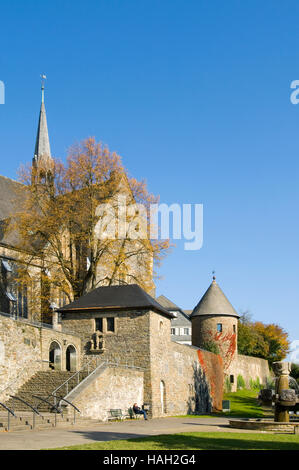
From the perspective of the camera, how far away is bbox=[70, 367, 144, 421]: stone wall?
24.7m

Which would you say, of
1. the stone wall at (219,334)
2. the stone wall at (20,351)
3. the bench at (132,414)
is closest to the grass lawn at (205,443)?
the stone wall at (20,351)

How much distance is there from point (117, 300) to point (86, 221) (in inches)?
280

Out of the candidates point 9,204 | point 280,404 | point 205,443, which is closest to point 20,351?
point 280,404

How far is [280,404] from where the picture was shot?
20219 millimetres

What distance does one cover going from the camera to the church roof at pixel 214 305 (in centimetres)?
5700

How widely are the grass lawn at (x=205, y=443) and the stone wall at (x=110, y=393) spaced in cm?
914

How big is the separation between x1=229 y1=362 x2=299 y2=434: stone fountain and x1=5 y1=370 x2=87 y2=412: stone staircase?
846 cm

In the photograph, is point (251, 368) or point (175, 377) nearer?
point (175, 377)

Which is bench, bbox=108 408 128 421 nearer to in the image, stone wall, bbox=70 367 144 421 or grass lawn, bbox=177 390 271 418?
stone wall, bbox=70 367 144 421

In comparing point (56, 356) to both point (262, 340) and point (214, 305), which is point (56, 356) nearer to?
point (214, 305)

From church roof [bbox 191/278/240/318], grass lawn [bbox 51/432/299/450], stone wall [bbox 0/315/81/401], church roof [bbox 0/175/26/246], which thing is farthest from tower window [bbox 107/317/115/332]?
church roof [bbox 191/278/240/318]
